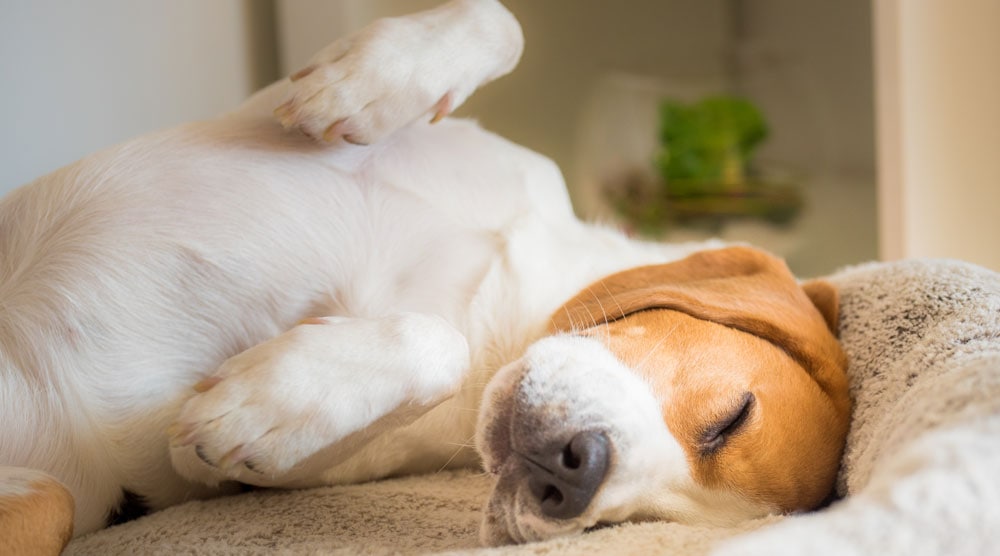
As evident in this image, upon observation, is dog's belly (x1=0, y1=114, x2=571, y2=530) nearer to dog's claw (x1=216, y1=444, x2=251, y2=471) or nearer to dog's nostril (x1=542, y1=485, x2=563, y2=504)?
dog's claw (x1=216, y1=444, x2=251, y2=471)

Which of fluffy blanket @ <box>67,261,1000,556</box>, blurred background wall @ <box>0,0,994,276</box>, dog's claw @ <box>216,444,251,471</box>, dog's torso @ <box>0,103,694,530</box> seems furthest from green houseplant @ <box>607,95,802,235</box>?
dog's claw @ <box>216,444,251,471</box>

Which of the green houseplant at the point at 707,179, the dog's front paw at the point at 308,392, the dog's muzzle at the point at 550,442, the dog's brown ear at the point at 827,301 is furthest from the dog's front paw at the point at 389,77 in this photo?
the green houseplant at the point at 707,179

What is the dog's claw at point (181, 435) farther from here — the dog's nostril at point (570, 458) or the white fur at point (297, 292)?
the dog's nostril at point (570, 458)

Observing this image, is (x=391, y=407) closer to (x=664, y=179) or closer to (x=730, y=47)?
(x=664, y=179)

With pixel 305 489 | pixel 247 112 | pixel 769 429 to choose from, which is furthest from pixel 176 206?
pixel 769 429

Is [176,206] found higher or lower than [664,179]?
higher

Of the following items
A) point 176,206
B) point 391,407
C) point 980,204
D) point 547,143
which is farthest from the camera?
point 547,143

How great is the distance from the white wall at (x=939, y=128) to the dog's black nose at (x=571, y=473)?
216cm

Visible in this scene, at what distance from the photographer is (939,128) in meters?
3.07

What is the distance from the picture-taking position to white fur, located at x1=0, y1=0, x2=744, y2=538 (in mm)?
1292

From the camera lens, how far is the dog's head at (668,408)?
125 cm

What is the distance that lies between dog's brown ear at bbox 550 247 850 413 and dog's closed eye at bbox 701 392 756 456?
0.51 ft

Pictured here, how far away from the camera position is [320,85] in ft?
4.89

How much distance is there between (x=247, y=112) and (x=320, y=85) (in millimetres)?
295
